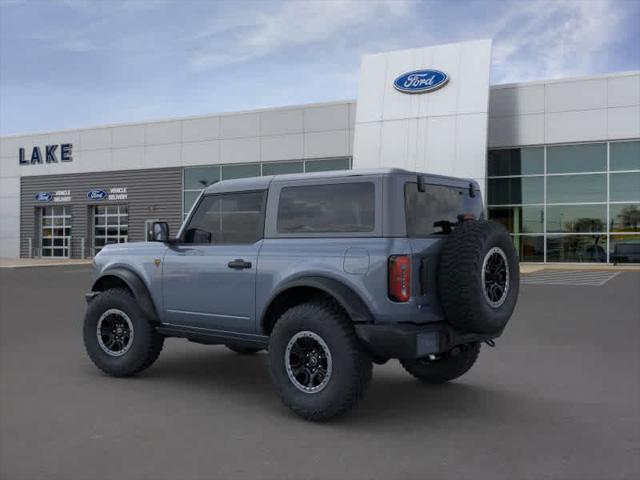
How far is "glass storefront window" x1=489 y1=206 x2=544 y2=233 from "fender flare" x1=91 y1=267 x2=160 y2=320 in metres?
23.0

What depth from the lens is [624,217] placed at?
26391 millimetres

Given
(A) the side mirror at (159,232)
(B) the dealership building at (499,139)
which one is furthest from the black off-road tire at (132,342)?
(B) the dealership building at (499,139)

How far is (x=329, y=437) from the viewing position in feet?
15.1

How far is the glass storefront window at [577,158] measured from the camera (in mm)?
26656

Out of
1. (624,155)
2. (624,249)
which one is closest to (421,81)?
(624,155)

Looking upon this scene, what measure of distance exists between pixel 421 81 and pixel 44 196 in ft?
78.7

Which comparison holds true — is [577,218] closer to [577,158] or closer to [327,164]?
[577,158]

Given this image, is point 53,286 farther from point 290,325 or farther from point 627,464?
point 627,464

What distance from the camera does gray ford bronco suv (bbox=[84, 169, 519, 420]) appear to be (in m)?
4.84

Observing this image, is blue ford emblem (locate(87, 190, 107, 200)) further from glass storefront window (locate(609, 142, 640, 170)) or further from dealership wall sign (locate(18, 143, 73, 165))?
glass storefront window (locate(609, 142, 640, 170))

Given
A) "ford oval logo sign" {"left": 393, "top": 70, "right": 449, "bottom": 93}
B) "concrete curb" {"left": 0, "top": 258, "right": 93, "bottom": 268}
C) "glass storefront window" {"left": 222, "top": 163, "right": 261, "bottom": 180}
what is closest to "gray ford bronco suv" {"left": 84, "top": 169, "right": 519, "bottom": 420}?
"ford oval logo sign" {"left": 393, "top": 70, "right": 449, "bottom": 93}

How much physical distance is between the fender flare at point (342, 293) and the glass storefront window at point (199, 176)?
2926 cm

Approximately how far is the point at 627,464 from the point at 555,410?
1.25 metres

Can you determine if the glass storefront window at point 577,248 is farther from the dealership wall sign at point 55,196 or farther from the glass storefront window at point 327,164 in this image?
the dealership wall sign at point 55,196
